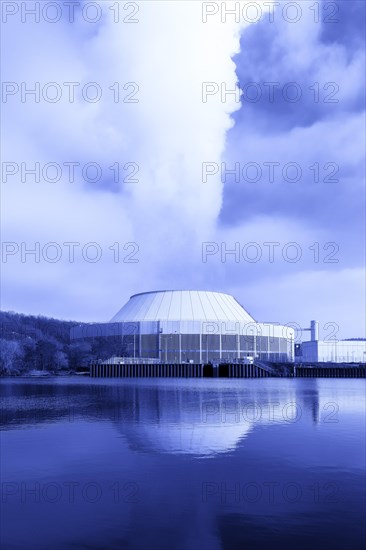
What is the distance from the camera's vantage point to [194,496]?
35.0 ft

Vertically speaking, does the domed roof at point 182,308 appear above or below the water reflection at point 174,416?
above

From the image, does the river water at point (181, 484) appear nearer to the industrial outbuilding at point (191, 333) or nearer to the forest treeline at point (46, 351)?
the forest treeline at point (46, 351)

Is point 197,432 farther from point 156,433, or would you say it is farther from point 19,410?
point 19,410

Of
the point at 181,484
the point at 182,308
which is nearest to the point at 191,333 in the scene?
the point at 182,308

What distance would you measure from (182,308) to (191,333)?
7.21 m

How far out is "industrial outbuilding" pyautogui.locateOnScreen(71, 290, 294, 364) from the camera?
8706 centimetres

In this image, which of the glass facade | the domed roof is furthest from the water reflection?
the domed roof

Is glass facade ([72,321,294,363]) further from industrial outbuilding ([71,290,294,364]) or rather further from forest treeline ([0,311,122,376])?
forest treeline ([0,311,122,376])

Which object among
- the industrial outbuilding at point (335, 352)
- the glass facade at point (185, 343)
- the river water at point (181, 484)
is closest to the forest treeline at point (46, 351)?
the glass facade at point (185, 343)

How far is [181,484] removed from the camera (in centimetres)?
1142

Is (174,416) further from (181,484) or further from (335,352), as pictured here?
(335,352)

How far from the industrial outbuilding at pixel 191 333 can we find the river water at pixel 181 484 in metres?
65.9

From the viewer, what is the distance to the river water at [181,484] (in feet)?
28.3

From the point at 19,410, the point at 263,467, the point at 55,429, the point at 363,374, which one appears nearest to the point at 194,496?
the point at 263,467
